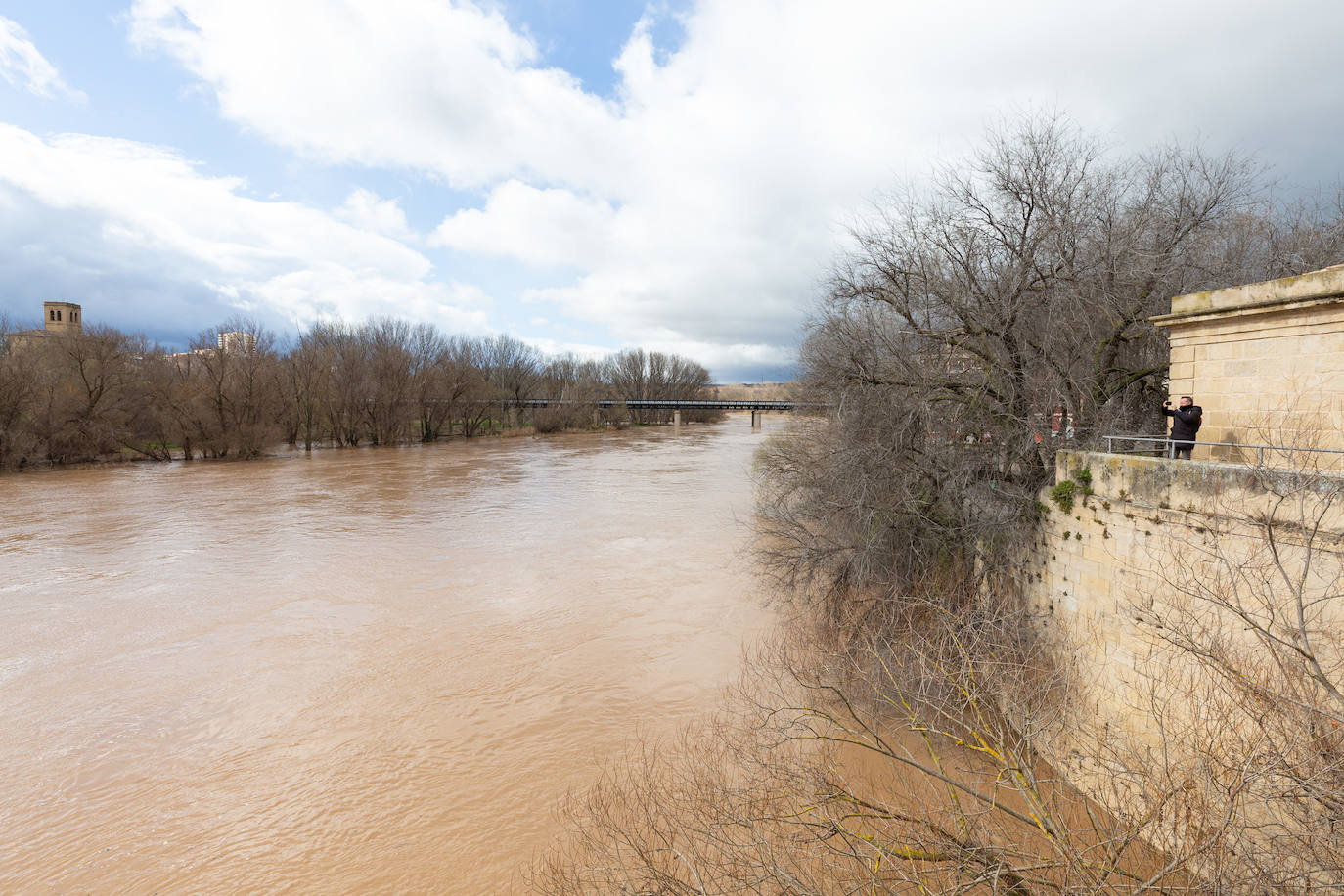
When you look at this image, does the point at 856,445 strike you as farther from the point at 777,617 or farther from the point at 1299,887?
the point at 1299,887

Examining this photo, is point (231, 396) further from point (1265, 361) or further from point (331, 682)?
point (1265, 361)

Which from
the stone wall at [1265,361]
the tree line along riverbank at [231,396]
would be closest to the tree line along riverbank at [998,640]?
the stone wall at [1265,361]

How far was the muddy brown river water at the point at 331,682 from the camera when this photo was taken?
6723 mm

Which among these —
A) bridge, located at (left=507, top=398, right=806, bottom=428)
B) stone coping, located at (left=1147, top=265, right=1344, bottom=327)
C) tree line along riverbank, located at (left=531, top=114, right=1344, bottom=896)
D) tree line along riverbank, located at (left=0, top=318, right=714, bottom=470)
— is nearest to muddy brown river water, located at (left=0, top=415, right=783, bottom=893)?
tree line along riverbank, located at (left=531, top=114, right=1344, bottom=896)

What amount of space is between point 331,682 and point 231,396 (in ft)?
121

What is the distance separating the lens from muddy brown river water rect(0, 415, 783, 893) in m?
6.72

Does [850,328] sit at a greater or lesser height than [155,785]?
greater

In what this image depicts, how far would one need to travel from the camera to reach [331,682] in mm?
10016

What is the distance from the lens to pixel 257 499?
25.1 m

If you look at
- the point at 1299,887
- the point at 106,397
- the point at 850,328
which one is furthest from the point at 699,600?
the point at 106,397

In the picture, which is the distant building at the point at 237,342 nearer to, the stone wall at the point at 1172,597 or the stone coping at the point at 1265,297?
the stone wall at the point at 1172,597

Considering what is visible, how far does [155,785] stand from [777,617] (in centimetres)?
977

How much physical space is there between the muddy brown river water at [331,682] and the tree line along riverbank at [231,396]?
1503 cm

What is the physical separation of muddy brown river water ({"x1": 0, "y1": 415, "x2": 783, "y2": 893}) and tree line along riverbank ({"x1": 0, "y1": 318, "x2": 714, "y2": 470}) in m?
15.0
